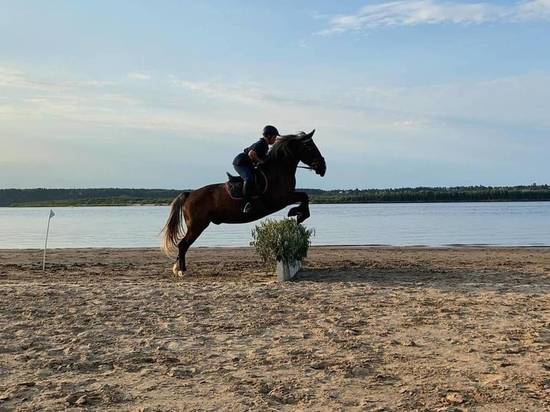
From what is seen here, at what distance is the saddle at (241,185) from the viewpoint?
1167 centimetres

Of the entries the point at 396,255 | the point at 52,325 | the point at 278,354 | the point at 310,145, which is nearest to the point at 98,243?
the point at 396,255

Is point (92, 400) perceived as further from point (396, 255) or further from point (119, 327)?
point (396, 255)

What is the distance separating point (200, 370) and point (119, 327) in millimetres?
2115

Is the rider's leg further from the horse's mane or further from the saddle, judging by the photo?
the horse's mane

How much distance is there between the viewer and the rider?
11641 millimetres

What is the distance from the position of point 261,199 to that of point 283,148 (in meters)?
0.95

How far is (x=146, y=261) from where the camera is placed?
55.3 ft

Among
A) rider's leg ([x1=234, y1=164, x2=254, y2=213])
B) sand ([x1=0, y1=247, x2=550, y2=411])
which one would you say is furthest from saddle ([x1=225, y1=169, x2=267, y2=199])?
sand ([x1=0, y1=247, x2=550, y2=411])

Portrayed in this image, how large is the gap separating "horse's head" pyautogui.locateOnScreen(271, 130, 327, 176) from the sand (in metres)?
1.90

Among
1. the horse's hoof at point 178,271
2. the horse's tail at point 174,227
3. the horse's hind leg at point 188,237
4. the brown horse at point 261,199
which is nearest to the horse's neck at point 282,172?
the brown horse at point 261,199

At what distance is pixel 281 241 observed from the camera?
469 inches

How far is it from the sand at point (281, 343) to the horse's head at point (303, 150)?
1897 mm

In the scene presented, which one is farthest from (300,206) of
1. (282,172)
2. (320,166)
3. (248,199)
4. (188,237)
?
(188,237)

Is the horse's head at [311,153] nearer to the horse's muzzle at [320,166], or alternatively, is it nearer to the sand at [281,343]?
the horse's muzzle at [320,166]
